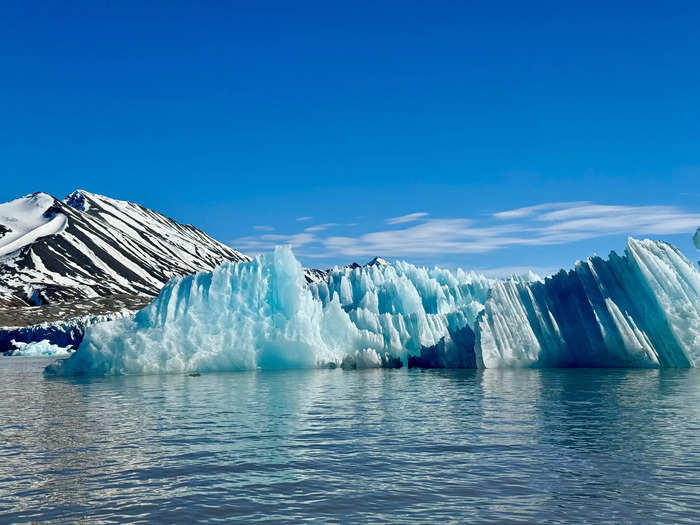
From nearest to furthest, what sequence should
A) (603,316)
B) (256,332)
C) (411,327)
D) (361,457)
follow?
(361,457)
(603,316)
(256,332)
(411,327)

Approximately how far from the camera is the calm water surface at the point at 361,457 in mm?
9070

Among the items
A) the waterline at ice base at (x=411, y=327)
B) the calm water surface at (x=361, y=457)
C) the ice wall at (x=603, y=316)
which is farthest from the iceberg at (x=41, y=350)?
the calm water surface at (x=361, y=457)

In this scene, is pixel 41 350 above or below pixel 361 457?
above

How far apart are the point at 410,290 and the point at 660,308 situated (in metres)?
20.5

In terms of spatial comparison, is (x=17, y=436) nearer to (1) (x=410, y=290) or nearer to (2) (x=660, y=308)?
(2) (x=660, y=308)

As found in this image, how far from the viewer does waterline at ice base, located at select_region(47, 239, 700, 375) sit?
33.5 metres

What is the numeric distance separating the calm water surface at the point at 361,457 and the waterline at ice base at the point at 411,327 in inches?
416

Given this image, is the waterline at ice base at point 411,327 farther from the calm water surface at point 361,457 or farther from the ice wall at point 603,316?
the calm water surface at point 361,457

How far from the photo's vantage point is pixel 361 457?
40.9ft

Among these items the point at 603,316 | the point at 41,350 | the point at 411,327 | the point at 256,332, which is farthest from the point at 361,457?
the point at 41,350

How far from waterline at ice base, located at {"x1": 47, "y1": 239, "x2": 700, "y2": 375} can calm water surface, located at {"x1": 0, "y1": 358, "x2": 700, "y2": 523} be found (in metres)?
10.6

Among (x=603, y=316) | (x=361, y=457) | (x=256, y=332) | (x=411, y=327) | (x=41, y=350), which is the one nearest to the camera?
(x=361, y=457)

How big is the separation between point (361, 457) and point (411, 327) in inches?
1230

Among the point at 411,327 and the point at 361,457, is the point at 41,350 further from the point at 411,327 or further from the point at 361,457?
the point at 361,457
